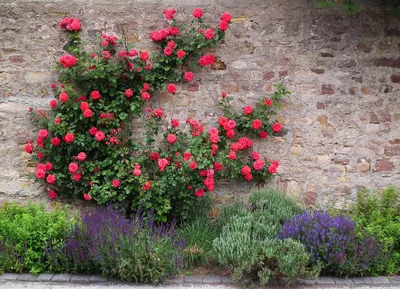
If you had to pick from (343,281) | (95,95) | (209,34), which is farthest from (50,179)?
(343,281)

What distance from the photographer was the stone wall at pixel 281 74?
5.58 meters

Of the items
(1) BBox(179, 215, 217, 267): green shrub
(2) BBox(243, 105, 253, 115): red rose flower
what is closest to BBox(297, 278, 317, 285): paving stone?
(1) BBox(179, 215, 217, 267): green shrub

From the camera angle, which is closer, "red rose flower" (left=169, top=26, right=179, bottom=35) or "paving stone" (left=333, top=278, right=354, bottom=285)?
"paving stone" (left=333, top=278, right=354, bottom=285)

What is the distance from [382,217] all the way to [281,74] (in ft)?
6.11

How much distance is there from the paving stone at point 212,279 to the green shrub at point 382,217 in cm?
140

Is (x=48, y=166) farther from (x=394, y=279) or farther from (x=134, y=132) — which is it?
(x=394, y=279)

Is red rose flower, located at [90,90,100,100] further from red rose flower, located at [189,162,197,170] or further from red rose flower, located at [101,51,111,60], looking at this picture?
red rose flower, located at [189,162,197,170]

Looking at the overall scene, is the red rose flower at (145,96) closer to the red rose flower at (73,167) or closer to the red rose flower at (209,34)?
the red rose flower at (209,34)

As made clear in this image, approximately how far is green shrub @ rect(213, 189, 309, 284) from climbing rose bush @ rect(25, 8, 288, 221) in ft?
2.12

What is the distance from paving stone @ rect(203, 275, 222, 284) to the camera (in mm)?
4465

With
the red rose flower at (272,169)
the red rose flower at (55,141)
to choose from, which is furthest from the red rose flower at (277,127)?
the red rose flower at (55,141)

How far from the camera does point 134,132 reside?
224 inches

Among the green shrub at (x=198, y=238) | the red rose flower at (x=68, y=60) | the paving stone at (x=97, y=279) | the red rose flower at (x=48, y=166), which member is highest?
the red rose flower at (x=68, y=60)

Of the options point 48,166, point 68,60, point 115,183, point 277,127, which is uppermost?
point 68,60
